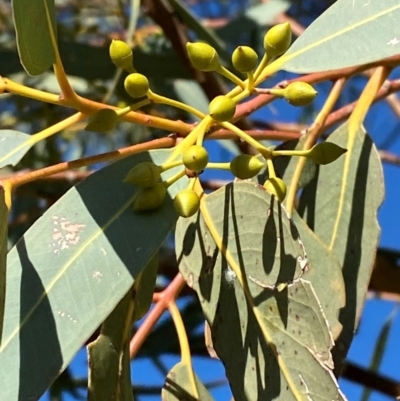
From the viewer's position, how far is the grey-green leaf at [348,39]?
0.72m

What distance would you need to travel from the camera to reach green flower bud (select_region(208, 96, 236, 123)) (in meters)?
0.65

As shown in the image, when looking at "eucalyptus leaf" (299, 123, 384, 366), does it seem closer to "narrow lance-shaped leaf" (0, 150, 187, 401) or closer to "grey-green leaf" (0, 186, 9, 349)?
"narrow lance-shaped leaf" (0, 150, 187, 401)

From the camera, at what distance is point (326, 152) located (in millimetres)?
688

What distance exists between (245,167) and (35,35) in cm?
22

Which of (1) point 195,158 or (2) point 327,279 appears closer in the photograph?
(1) point 195,158

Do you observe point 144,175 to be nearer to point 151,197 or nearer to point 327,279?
point 151,197

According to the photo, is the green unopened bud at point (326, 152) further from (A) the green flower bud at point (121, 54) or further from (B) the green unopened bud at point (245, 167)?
(A) the green flower bud at point (121, 54)

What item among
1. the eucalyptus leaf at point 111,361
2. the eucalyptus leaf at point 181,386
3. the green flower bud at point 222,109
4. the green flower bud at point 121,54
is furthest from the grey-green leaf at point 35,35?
the eucalyptus leaf at point 181,386

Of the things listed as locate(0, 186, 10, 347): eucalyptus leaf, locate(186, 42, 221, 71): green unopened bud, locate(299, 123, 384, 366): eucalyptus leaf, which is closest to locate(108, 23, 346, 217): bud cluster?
locate(186, 42, 221, 71): green unopened bud

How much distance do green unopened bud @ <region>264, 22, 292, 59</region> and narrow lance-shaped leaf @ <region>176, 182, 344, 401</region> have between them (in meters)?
0.12

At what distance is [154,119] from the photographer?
A: 719mm

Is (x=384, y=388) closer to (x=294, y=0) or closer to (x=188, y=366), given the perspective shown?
(x=188, y=366)

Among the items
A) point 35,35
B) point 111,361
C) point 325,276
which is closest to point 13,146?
point 35,35

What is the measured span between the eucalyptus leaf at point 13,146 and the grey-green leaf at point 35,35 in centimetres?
9
